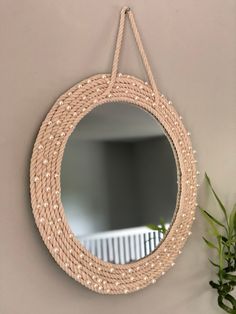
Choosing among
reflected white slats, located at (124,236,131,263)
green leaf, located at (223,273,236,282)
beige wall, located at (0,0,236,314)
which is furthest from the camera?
green leaf, located at (223,273,236,282)

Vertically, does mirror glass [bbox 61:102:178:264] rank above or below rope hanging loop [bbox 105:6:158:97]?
below

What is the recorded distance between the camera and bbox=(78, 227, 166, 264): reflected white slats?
1.23m

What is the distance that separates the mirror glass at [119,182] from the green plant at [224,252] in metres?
0.15

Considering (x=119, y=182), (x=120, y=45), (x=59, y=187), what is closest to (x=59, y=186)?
(x=59, y=187)

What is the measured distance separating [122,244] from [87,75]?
41cm

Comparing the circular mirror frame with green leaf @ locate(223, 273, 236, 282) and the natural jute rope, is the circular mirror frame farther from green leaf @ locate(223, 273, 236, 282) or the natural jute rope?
green leaf @ locate(223, 273, 236, 282)

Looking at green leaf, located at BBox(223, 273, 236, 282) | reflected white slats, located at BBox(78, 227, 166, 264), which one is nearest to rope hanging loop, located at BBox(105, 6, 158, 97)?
reflected white slats, located at BBox(78, 227, 166, 264)

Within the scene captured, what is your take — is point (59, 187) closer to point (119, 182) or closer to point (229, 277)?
point (119, 182)

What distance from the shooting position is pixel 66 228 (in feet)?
3.88

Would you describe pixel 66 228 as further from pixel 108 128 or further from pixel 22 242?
pixel 108 128

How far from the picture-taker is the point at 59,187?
118 cm

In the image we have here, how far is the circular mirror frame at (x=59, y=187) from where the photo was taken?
3.82 ft

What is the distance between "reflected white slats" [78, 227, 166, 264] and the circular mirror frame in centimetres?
1

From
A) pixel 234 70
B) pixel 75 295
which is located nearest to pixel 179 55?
pixel 234 70
